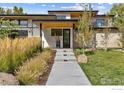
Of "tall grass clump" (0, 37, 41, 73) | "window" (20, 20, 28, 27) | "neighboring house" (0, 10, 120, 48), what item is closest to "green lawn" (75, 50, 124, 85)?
"neighboring house" (0, 10, 120, 48)

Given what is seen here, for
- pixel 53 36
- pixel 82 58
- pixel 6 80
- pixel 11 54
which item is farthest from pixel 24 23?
pixel 82 58

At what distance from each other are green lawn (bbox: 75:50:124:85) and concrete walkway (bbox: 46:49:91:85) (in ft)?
0.67

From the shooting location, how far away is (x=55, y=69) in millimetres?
9789

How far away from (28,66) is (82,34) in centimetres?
609

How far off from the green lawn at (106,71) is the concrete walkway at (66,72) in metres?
0.20

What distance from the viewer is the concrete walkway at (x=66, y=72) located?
763cm

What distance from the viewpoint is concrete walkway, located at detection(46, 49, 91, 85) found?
7627 millimetres

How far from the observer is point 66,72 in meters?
8.90

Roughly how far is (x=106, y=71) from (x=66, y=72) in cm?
93

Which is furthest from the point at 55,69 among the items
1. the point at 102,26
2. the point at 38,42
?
the point at 102,26

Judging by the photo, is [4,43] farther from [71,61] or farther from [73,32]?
[73,32]

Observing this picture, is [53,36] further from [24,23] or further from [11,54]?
[11,54]

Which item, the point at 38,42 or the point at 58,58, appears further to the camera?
the point at 58,58

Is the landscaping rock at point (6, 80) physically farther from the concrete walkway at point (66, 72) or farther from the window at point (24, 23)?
the window at point (24, 23)
